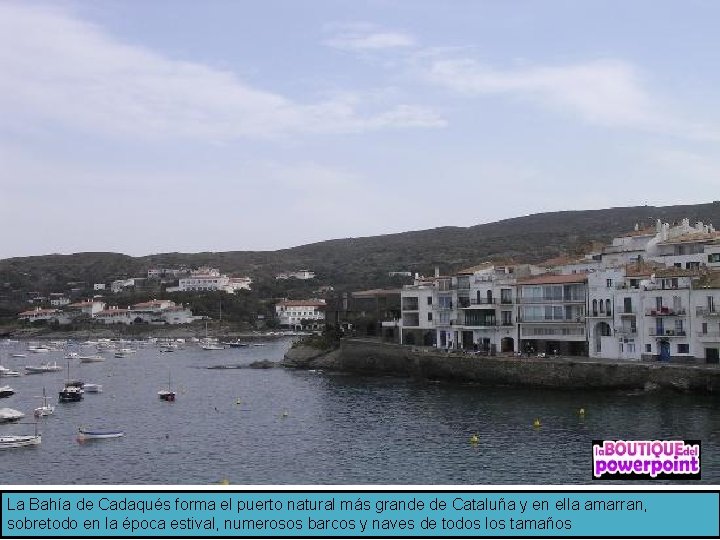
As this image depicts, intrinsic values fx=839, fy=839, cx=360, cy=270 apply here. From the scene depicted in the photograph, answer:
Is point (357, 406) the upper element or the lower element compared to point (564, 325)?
lower

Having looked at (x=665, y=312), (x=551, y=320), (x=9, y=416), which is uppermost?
(x=665, y=312)

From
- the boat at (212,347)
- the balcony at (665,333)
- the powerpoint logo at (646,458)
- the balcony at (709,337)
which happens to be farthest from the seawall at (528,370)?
the boat at (212,347)

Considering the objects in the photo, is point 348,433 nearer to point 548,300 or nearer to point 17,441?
point 17,441

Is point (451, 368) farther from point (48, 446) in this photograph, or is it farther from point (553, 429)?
point (48, 446)

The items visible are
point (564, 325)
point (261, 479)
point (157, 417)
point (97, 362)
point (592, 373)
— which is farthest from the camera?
point (97, 362)

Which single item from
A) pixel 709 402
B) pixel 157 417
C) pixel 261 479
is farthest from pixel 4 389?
pixel 709 402

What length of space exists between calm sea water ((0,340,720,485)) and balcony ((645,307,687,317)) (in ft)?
26.8

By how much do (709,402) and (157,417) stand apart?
131 ft

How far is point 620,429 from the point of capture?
49.5m

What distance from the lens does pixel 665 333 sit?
6838 cm

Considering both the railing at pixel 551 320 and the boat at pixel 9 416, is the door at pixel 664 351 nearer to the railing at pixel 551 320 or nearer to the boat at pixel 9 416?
the railing at pixel 551 320

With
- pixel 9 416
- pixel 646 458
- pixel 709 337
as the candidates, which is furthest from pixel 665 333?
pixel 646 458

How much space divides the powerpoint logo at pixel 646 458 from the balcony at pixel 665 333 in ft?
171

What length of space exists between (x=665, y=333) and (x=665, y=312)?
174 centimetres
